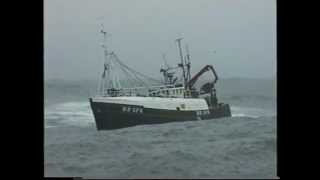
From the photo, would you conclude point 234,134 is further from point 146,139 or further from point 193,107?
point 146,139

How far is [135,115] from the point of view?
15.9 feet

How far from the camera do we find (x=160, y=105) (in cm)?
493

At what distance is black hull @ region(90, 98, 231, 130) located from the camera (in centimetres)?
477

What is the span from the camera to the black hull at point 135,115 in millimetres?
4770
